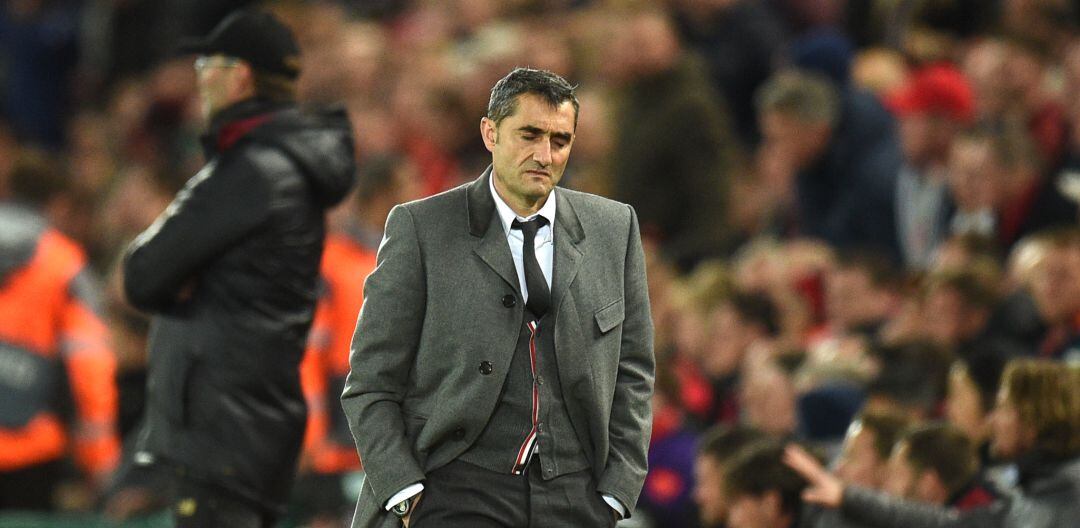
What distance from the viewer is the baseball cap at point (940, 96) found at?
1002cm

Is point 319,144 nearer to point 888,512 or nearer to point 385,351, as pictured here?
point 385,351

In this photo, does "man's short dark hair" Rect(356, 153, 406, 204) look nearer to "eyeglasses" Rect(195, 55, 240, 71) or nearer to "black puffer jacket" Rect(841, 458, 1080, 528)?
"eyeglasses" Rect(195, 55, 240, 71)

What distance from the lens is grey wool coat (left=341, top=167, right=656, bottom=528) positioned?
4.70 meters

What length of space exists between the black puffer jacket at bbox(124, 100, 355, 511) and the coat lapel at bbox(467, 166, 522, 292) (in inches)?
60.2

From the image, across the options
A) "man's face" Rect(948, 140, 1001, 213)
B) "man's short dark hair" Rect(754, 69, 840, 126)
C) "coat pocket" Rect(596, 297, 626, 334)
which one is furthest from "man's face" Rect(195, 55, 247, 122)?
"man's short dark hair" Rect(754, 69, 840, 126)

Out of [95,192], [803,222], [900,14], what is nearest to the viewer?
[803,222]

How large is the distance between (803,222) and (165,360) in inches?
213

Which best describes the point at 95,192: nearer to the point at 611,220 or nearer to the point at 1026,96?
the point at 1026,96

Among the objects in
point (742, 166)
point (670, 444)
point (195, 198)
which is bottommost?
point (670, 444)

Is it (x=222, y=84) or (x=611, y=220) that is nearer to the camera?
(x=611, y=220)

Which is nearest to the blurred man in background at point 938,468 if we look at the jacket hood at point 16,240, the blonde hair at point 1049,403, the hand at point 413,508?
the blonde hair at point 1049,403

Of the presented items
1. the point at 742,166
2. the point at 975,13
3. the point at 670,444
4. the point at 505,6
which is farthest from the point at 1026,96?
the point at 505,6

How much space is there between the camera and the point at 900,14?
11.8m

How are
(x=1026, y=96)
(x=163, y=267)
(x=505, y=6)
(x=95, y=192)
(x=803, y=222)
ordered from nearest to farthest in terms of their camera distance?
(x=163, y=267) → (x=1026, y=96) → (x=803, y=222) → (x=505, y=6) → (x=95, y=192)
